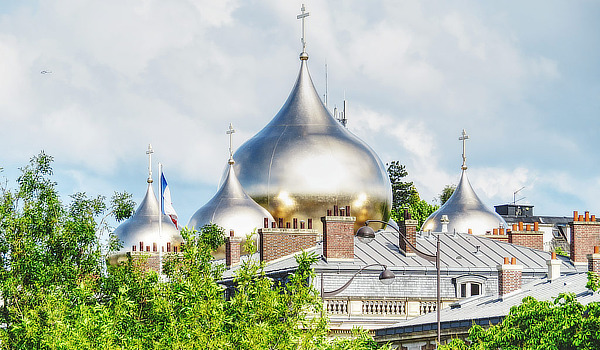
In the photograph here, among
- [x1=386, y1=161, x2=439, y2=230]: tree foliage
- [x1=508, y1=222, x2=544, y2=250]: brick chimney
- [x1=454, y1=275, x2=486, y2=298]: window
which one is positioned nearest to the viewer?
[x1=454, y1=275, x2=486, y2=298]: window

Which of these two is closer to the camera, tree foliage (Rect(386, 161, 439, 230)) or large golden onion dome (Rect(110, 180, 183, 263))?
large golden onion dome (Rect(110, 180, 183, 263))

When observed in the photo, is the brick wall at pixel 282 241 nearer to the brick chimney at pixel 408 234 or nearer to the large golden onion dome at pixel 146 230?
the brick chimney at pixel 408 234

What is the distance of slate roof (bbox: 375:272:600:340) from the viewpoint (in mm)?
35938

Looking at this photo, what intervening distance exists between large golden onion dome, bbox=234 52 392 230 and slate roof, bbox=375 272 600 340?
17.7 metres

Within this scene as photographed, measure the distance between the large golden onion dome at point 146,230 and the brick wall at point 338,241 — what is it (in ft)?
63.6

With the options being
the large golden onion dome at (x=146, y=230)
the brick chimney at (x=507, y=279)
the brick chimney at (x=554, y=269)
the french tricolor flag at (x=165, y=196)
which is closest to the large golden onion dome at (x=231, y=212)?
the large golden onion dome at (x=146, y=230)

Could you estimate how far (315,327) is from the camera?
2819 cm

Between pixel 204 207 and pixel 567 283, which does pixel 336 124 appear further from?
pixel 567 283

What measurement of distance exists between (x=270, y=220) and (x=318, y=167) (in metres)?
3.10

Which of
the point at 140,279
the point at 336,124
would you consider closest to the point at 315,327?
the point at 140,279

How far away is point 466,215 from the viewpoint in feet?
230

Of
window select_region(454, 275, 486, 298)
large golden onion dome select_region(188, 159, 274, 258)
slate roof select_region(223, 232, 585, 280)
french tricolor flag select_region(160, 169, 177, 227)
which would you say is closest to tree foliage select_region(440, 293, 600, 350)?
slate roof select_region(223, 232, 585, 280)

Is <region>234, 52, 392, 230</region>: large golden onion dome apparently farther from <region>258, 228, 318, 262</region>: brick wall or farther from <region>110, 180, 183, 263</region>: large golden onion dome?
<region>258, 228, 318, 262</region>: brick wall

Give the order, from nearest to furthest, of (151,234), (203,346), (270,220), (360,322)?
1. (203,346)
2. (360,322)
3. (270,220)
4. (151,234)
